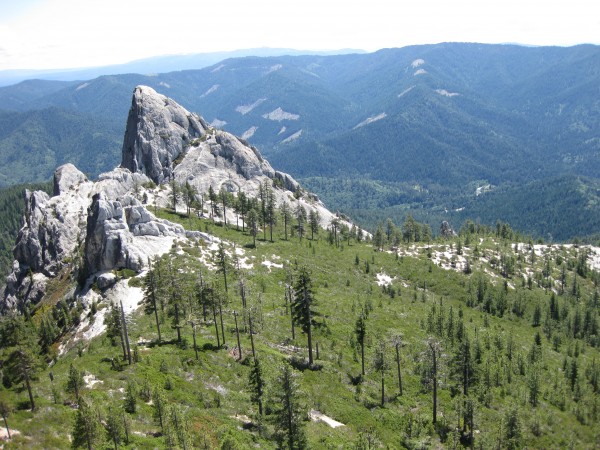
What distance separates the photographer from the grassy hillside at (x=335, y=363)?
4384cm

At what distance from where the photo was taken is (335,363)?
66000 millimetres

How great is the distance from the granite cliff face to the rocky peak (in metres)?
0.38

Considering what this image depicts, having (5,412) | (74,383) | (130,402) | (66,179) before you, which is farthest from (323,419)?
(66,179)

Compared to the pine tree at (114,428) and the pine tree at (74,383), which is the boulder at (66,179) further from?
the pine tree at (114,428)

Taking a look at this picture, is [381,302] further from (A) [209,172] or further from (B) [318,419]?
(A) [209,172]

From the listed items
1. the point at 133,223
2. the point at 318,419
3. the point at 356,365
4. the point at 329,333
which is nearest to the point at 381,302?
the point at 329,333

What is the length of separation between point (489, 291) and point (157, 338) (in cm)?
9478

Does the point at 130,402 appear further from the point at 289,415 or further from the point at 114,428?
the point at 289,415

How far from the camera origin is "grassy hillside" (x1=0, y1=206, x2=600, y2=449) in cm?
4384

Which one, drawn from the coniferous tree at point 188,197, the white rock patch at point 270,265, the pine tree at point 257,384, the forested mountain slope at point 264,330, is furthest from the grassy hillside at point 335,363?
the coniferous tree at point 188,197

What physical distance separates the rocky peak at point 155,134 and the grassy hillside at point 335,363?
49.9 m

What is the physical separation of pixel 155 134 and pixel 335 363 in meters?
135

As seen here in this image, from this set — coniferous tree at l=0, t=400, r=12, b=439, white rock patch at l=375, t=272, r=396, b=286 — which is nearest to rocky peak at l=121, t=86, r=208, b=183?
white rock patch at l=375, t=272, r=396, b=286

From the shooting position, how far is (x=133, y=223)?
340 feet
